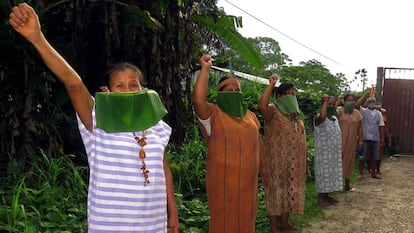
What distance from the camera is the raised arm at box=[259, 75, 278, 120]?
4000 millimetres

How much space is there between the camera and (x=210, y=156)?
10.7ft

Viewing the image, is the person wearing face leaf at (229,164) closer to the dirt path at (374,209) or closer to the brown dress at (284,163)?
the brown dress at (284,163)

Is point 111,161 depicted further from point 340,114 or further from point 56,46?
point 340,114

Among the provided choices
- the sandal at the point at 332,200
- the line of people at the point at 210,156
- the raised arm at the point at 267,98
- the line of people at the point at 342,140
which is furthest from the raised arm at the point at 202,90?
the sandal at the point at 332,200

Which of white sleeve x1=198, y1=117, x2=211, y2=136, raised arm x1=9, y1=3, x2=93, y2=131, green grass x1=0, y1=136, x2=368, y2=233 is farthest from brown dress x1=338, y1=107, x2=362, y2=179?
raised arm x1=9, y1=3, x2=93, y2=131

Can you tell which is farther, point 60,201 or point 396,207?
point 396,207

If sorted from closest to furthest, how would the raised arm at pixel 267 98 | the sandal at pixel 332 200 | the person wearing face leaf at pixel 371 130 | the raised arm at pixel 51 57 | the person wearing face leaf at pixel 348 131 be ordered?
the raised arm at pixel 51 57 < the raised arm at pixel 267 98 < the sandal at pixel 332 200 < the person wearing face leaf at pixel 348 131 < the person wearing face leaf at pixel 371 130

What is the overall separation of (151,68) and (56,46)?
1.10 metres

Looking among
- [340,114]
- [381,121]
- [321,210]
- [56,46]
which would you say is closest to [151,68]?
[56,46]

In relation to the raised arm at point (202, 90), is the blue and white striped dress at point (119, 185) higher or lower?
lower

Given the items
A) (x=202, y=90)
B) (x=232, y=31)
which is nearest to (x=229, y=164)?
(x=202, y=90)

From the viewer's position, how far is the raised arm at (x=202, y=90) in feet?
9.18

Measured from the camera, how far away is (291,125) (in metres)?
4.70

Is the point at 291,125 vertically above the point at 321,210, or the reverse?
the point at 291,125
